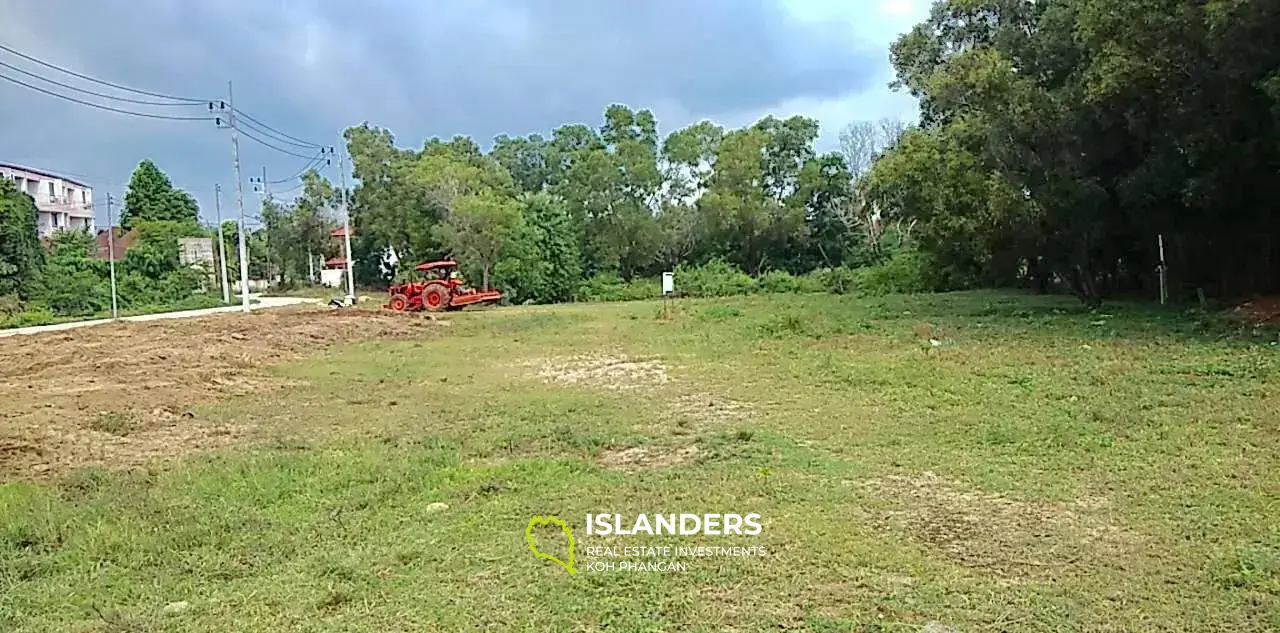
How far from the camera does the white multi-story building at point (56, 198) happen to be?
1641 inches

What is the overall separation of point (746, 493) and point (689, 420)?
205 centimetres

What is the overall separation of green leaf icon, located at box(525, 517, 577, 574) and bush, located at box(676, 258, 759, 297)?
23.5 metres

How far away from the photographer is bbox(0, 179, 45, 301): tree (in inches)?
906

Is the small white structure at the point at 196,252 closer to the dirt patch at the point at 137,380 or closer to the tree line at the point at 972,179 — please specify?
the tree line at the point at 972,179

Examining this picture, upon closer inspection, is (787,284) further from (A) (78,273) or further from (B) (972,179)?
(A) (78,273)

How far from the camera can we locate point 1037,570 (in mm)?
3207

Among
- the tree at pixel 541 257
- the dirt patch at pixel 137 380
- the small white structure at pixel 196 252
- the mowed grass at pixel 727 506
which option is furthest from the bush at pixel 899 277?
the small white structure at pixel 196 252

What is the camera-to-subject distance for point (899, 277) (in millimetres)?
25906

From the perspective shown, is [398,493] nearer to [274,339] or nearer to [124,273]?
[274,339]

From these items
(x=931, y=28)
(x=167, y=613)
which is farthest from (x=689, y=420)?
(x=931, y=28)

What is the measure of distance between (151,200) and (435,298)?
25326 millimetres

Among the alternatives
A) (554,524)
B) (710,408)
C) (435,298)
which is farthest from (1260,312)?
(435,298)

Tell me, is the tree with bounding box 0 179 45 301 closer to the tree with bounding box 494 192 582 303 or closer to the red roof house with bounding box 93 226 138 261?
the red roof house with bounding box 93 226 138 261
